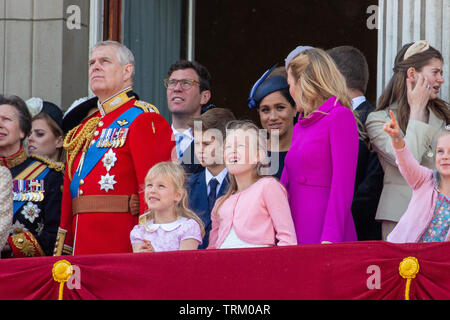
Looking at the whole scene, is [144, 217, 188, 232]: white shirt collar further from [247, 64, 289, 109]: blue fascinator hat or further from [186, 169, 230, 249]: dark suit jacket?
[247, 64, 289, 109]: blue fascinator hat

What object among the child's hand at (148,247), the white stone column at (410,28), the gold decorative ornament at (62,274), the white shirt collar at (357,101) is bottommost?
the gold decorative ornament at (62,274)

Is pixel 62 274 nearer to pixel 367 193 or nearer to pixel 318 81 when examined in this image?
pixel 318 81

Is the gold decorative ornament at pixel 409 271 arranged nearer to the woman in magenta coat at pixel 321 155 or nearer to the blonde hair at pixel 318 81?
the woman in magenta coat at pixel 321 155

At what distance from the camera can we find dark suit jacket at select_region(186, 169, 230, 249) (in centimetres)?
572

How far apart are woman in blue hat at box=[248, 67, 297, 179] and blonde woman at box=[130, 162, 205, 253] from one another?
759 millimetres

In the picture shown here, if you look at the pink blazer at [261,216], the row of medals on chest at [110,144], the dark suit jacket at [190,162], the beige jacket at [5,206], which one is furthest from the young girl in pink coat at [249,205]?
the beige jacket at [5,206]

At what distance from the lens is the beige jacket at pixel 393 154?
17.7ft

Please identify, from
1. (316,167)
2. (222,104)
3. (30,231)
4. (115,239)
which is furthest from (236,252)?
(222,104)

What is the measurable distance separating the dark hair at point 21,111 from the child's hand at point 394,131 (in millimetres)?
2504

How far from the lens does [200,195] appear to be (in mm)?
5828

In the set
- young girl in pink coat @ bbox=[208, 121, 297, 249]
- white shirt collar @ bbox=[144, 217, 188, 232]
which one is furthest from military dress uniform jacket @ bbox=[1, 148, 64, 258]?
young girl in pink coat @ bbox=[208, 121, 297, 249]

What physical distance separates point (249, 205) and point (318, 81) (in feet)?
2.47

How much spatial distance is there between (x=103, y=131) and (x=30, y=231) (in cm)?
74
